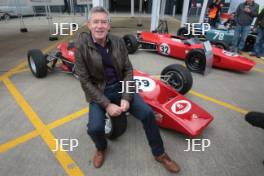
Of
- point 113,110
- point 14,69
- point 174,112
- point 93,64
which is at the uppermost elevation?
point 93,64

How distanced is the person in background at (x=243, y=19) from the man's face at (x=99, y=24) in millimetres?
→ 5645

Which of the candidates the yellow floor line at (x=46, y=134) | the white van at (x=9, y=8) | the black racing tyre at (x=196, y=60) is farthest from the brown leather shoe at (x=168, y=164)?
the white van at (x=9, y=8)

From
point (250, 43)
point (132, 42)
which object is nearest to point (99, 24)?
point (132, 42)

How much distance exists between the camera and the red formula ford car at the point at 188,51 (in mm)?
4531

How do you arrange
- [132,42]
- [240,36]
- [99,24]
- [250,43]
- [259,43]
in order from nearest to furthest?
1. [99,24]
2. [132,42]
3. [259,43]
4. [240,36]
5. [250,43]

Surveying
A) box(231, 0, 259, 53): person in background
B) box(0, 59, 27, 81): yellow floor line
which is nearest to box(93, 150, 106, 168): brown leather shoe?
box(0, 59, 27, 81): yellow floor line

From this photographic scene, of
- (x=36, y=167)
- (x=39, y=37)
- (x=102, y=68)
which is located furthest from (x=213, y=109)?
(x=39, y=37)

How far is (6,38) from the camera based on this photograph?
825 cm

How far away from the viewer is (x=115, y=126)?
A: 2.30m

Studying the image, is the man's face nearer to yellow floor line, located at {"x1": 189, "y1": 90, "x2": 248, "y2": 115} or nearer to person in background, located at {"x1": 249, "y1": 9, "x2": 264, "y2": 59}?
yellow floor line, located at {"x1": 189, "y1": 90, "x2": 248, "y2": 115}

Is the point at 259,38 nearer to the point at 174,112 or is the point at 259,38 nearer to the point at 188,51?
the point at 188,51

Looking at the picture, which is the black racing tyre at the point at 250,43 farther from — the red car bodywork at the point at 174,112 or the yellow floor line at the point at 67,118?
the yellow floor line at the point at 67,118

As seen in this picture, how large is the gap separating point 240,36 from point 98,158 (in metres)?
6.26

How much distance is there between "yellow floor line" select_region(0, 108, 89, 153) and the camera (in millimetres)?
2436
